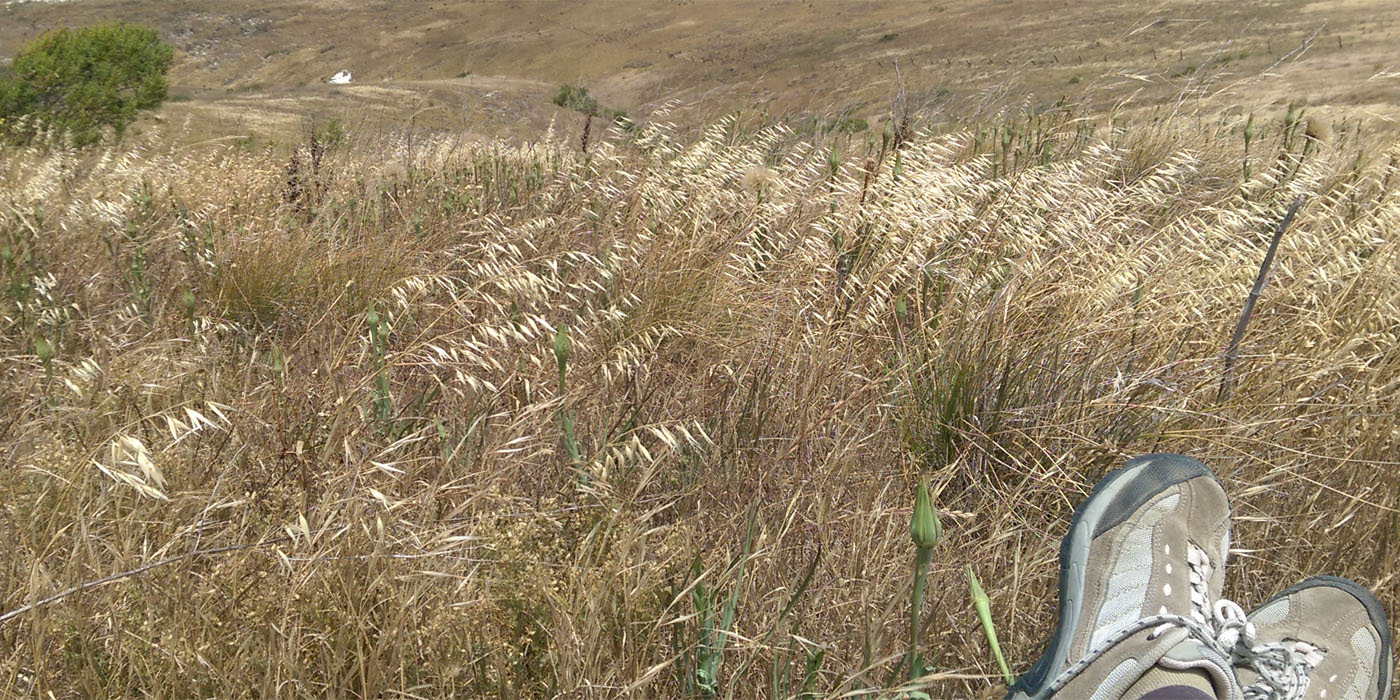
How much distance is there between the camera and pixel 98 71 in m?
23.2

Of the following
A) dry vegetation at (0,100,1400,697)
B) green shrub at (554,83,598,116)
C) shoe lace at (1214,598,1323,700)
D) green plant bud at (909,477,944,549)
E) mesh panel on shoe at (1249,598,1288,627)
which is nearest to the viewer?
green plant bud at (909,477,944,549)

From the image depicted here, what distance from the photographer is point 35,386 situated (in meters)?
1.99

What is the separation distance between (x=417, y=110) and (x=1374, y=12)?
127ft

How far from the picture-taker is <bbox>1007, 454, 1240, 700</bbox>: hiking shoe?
4.12 ft

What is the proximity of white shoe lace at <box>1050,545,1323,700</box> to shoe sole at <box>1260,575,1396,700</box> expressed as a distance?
3.4 inches

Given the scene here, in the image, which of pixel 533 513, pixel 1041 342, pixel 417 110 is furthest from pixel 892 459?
pixel 417 110

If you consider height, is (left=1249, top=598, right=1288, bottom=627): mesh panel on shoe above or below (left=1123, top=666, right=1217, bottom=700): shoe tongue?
below

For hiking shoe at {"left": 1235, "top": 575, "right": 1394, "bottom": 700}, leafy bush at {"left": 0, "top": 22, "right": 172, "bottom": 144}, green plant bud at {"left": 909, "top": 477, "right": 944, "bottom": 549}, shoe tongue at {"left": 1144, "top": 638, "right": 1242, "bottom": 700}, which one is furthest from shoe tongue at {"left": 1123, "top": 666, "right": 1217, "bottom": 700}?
leafy bush at {"left": 0, "top": 22, "right": 172, "bottom": 144}

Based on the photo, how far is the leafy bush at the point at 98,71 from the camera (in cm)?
1609

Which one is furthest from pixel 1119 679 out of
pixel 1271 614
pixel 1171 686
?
pixel 1271 614

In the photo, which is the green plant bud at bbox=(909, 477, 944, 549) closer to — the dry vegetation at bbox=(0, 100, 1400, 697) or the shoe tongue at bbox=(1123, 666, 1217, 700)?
the dry vegetation at bbox=(0, 100, 1400, 697)

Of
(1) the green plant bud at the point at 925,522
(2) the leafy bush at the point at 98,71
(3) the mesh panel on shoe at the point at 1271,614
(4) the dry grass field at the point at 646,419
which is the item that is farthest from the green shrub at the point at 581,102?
(2) the leafy bush at the point at 98,71

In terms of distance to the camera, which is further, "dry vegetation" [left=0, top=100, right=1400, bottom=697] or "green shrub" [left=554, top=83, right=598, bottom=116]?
"green shrub" [left=554, top=83, right=598, bottom=116]

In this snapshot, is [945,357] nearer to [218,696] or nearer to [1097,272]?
[1097,272]
